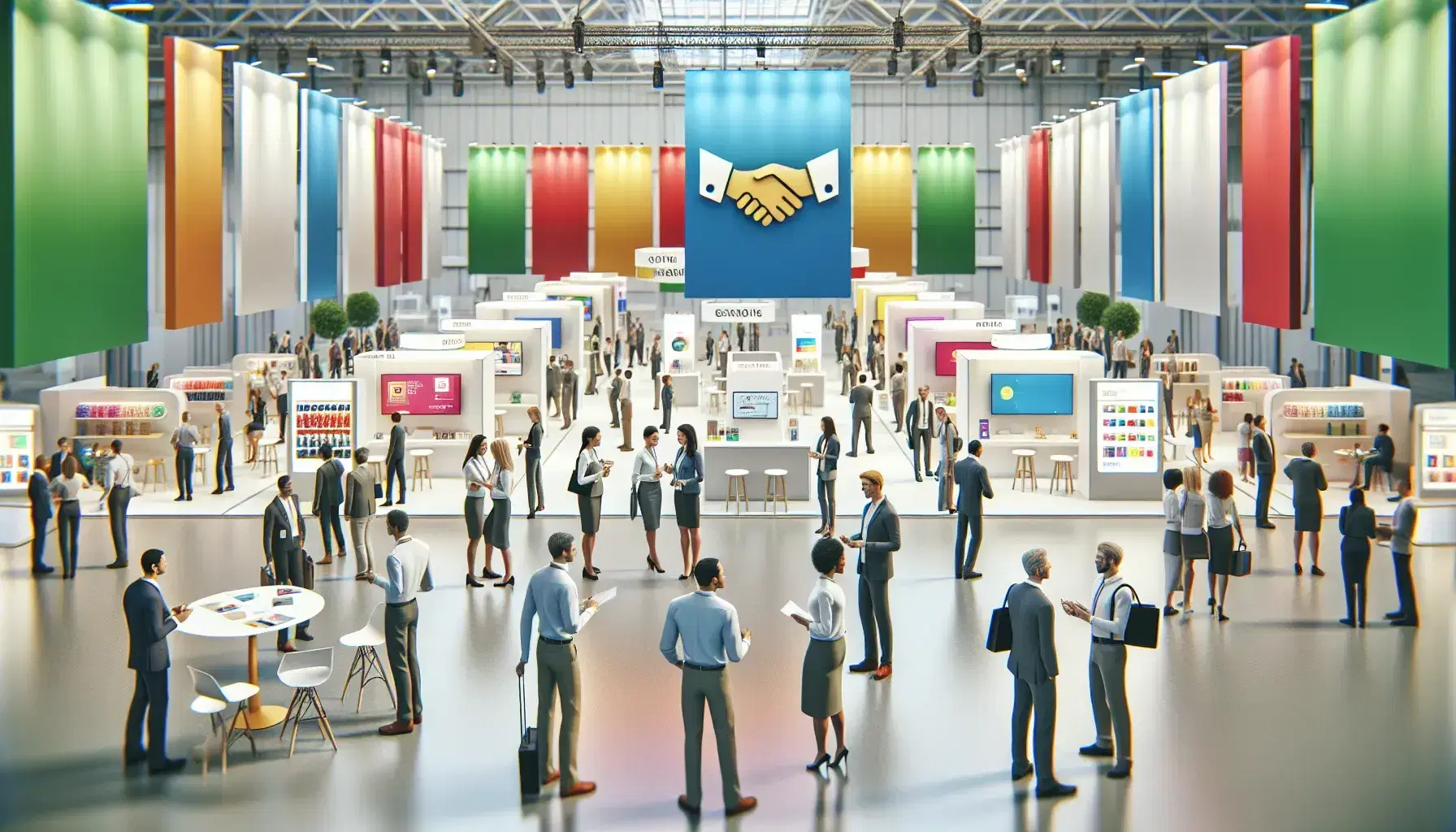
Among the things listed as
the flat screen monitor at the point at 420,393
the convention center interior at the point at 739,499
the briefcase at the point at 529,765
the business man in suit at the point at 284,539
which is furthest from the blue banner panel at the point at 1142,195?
the briefcase at the point at 529,765

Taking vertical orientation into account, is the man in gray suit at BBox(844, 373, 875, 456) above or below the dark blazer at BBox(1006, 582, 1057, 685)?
above

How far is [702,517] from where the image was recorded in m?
15.8

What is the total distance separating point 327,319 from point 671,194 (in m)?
8.48

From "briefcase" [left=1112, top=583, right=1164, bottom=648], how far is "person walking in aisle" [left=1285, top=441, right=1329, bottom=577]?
5.15m

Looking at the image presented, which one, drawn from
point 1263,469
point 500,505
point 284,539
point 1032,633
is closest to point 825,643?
point 1032,633

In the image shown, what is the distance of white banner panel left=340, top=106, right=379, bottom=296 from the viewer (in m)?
25.0

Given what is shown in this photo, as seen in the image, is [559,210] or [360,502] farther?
[559,210]

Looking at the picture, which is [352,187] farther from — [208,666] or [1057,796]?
[1057,796]

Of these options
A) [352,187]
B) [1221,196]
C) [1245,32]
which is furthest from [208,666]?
[1245,32]

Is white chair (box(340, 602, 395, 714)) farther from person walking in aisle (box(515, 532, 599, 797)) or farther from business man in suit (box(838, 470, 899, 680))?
business man in suit (box(838, 470, 899, 680))

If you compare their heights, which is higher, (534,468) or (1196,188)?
(1196,188)

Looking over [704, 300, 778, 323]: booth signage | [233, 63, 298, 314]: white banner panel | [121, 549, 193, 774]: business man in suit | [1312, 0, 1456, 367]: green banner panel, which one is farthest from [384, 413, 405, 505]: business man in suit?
[1312, 0, 1456, 367]: green banner panel

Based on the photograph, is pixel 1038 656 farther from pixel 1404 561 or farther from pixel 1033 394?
pixel 1033 394

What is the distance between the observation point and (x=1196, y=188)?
2058 cm
